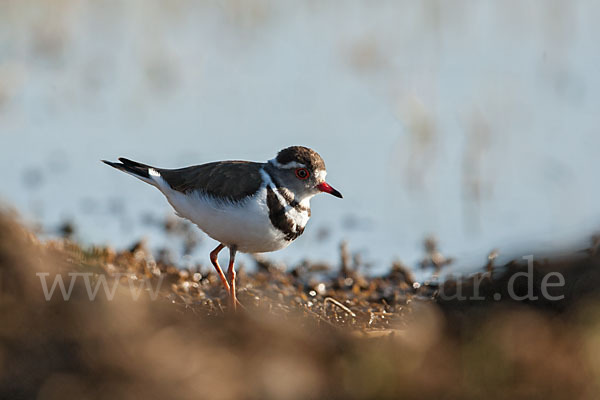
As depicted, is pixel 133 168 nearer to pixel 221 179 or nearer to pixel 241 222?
pixel 221 179

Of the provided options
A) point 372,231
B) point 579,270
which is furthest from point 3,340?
point 372,231

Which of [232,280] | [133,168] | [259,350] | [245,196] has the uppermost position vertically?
[133,168]

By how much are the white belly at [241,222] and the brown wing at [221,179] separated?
7 cm

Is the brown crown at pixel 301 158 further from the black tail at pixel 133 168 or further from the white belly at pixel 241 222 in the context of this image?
the black tail at pixel 133 168

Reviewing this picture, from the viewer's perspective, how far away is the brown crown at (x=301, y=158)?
6629 mm

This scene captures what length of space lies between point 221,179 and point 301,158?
68 cm

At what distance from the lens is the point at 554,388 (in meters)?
2.74

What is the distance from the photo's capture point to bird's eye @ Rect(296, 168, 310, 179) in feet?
21.6

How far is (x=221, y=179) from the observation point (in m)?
6.38

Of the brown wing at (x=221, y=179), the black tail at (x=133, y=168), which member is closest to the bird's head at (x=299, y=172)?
the brown wing at (x=221, y=179)

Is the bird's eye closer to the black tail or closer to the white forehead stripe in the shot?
the white forehead stripe

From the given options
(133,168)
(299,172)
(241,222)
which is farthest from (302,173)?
(133,168)

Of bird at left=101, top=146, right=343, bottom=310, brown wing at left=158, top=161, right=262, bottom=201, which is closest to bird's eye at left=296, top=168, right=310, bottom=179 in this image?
bird at left=101, top=146, right=343, bottom=310

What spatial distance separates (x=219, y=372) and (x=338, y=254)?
568 centimetres
